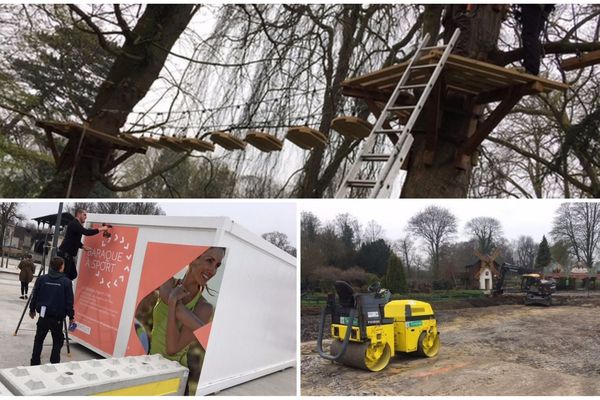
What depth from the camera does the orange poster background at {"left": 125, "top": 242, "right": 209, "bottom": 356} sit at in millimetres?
3842

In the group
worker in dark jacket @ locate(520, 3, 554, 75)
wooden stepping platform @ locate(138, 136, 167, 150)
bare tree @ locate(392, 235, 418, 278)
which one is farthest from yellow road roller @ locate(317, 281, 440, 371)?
wooden stepping platform @ locate(138, 136, 167, 150)

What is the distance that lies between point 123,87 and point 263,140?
3087 mm

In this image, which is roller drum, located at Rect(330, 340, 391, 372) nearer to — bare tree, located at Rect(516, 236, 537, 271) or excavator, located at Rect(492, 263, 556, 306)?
excavator, located at Rect(492, 263, 556, 306)

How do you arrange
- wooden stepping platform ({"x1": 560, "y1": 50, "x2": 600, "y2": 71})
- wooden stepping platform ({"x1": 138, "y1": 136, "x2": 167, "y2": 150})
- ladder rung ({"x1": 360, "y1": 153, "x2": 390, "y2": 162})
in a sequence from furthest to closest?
wooden stepping platform ({"x1": 138, "y1": 136, "x2": 167, "y2": 150})
wooden stepping platform ({"x1": 560, "y1": 50, "x2": 600, "y2": 71})
ladder rung ({"x1": 360, "y1": 153, "x2": 390, "y2": 162})

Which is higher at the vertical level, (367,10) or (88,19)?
(367,10)

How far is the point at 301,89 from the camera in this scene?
780 cm

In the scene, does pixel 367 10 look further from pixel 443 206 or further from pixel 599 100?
pixel 443 206

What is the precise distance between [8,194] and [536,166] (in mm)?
11249

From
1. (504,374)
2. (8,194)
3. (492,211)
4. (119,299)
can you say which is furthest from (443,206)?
(8,194)

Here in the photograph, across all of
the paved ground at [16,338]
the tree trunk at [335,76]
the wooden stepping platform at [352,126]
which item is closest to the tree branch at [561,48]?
the wooden stepping platform at [352,126]

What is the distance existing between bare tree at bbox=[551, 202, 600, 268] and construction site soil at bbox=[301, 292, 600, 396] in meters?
0.29

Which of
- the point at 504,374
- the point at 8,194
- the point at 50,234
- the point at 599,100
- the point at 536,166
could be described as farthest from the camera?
the point at 536,166

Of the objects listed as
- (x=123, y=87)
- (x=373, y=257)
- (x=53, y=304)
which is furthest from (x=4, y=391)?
(x=123, y=87)

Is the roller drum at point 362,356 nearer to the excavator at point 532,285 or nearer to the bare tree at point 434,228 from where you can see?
the bare tree at point 434,228
